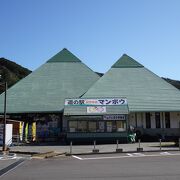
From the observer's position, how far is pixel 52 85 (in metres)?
47.8

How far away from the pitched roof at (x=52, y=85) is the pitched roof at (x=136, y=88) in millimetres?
3259

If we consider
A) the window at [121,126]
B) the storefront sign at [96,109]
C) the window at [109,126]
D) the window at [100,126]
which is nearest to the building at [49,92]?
the storefront sign at [96,109]

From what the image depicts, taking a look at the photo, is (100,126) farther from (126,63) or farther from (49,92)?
(126,63)

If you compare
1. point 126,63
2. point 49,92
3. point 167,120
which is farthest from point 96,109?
point 126,63

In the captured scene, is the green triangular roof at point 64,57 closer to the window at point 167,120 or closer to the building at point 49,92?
the building at point 49,92

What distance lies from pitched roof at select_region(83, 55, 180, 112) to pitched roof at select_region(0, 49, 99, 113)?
3.26m

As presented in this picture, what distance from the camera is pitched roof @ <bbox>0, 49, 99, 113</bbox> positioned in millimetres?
43625

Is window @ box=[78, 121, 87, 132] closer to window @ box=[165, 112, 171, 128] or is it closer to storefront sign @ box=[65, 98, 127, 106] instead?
storefront sign @ box=[65, 98, 127, 106]

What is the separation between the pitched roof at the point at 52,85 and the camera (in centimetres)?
4362

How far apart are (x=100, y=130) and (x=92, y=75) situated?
591 inches

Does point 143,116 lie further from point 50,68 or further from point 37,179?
point 37,179

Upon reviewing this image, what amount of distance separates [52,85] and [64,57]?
24.4 ft

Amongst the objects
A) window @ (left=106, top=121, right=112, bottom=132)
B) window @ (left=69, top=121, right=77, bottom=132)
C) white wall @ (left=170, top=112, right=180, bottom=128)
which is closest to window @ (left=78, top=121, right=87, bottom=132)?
window @ (left=69, top=121, right=77, bottom=132)

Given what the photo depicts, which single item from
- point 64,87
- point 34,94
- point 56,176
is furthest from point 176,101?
point 56,176
